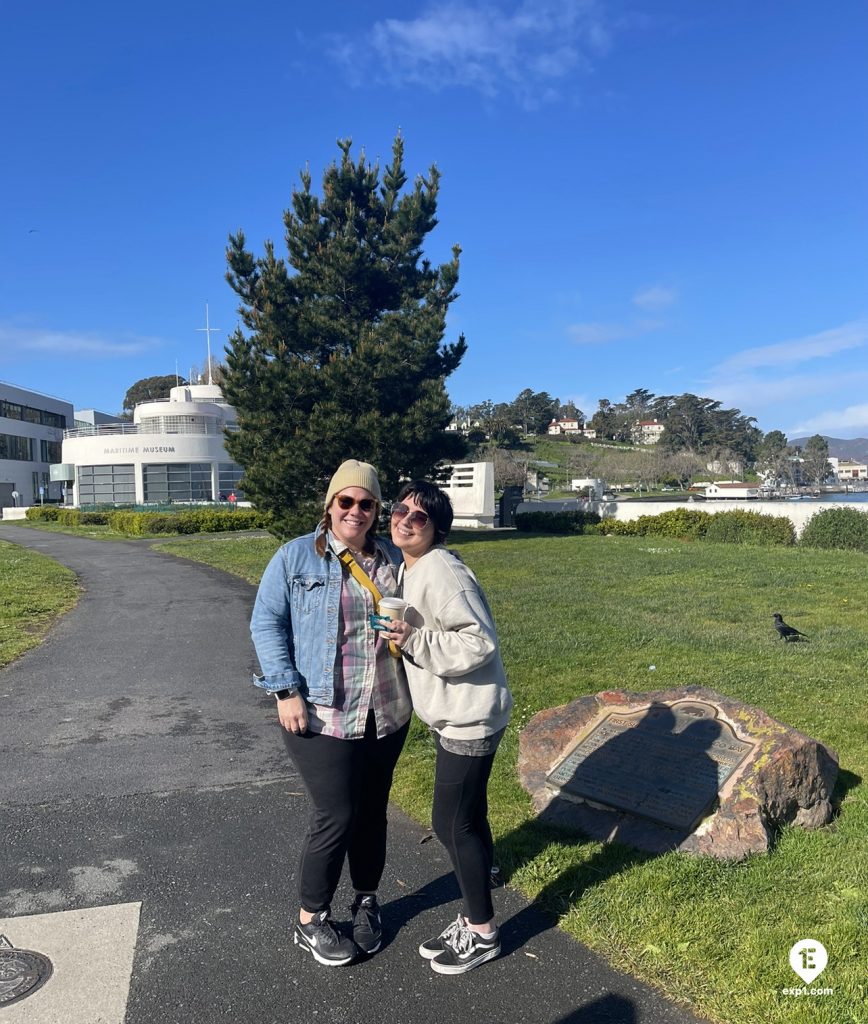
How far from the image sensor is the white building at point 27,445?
188 ft

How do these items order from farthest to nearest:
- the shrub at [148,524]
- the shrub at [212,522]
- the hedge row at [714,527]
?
the shrub at [212,522] → the shrub at [148,524] → the hedge row at [714,527]

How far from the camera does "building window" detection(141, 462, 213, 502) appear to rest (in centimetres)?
4528

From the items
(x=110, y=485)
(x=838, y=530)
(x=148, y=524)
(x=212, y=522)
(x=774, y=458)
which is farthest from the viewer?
(x=774, y=458)

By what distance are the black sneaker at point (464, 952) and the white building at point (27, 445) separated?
60.6m

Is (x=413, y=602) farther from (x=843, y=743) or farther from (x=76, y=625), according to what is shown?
(x=76, y=625)

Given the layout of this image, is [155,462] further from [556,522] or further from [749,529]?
[749,529]

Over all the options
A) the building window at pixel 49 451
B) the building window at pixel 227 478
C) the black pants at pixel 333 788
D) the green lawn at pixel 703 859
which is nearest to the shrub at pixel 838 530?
the green lawn at pixel 703 859

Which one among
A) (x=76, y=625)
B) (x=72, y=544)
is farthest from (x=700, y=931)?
(x=72, y=544)

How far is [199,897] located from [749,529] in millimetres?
20141

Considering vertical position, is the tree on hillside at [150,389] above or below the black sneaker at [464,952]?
above

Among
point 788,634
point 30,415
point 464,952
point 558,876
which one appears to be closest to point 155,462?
point 30,415

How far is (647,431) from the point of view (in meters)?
125

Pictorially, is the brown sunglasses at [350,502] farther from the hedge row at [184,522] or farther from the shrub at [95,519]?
the shrub at [95,519]

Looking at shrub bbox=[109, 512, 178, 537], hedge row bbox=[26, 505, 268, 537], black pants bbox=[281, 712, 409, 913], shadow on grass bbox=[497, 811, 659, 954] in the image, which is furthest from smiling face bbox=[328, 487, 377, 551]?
shrub bbox=[109, 512, 178, 537]
